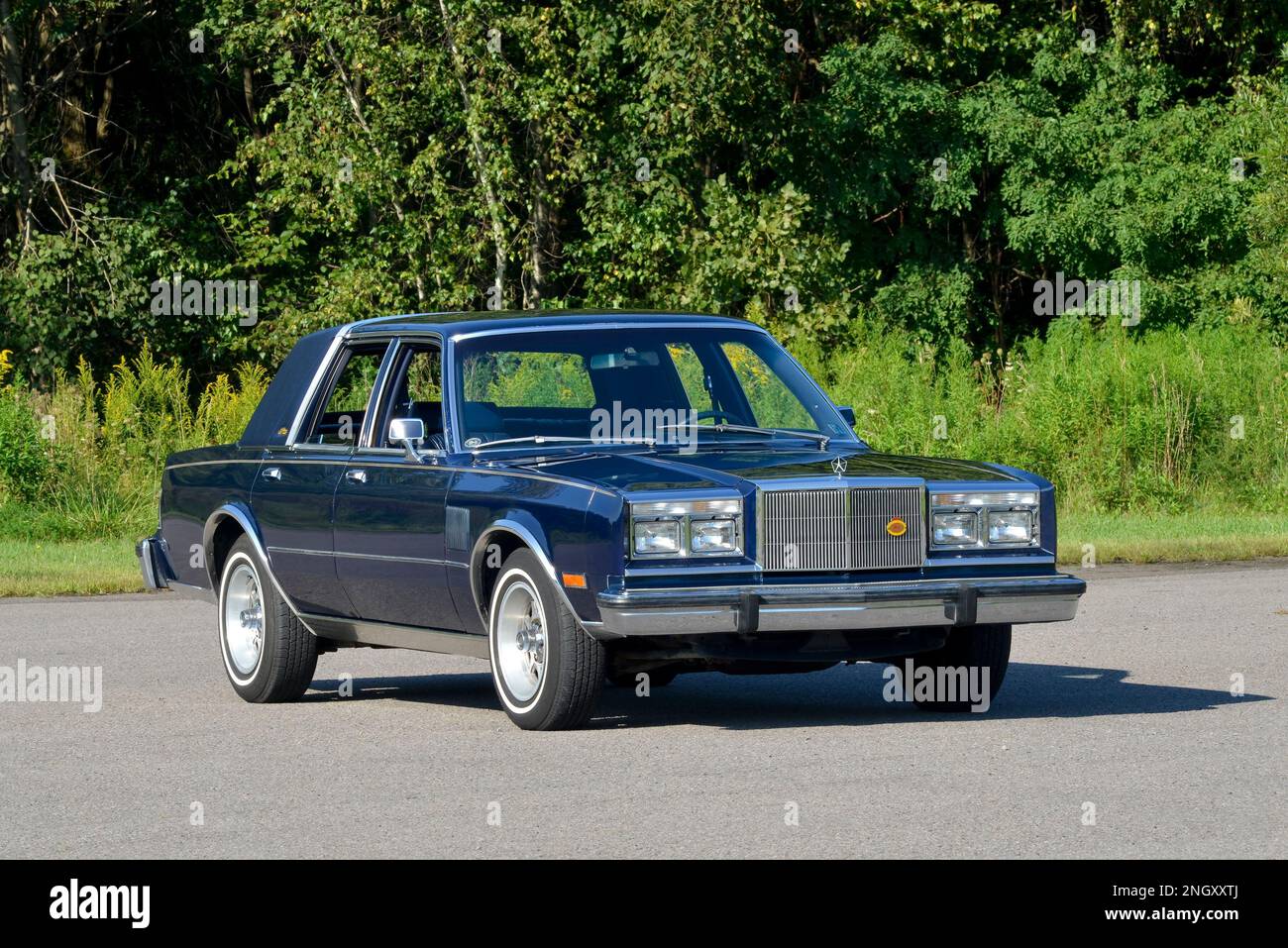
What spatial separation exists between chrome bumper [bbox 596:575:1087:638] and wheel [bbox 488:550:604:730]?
0.28 meters

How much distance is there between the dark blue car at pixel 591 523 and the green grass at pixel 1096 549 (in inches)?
253

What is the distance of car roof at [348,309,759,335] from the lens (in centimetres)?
1084

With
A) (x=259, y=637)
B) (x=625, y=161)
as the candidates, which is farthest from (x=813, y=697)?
(x=625, y=161)

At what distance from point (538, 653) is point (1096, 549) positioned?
38.4 ft

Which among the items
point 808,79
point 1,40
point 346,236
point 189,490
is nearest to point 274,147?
point 346,236

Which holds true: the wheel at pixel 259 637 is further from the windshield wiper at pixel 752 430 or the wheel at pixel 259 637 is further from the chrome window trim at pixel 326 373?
the windshield wiper at pixel 752 430

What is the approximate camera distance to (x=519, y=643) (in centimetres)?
980

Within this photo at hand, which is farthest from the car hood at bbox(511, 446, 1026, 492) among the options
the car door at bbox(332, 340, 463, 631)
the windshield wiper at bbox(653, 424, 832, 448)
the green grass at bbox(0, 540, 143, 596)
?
the green grass at bbox(0, 540, 143, 596)

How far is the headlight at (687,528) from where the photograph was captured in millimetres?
9180

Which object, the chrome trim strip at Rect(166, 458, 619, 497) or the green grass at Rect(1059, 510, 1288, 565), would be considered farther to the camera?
the green grass at Rect(1059, 510, 1288, 565)

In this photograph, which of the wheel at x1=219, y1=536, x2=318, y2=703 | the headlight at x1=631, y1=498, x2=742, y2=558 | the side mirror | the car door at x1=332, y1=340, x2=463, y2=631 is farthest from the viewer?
the wheel at x1=219, y1=536, x2=318, y2=703

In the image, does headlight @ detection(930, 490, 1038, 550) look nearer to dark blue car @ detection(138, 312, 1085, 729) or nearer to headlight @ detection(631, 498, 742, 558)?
dark blue car @ detection(138, 312, 1085, 729)

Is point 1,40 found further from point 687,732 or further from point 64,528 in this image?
point 687,732

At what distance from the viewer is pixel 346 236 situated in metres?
35.5
